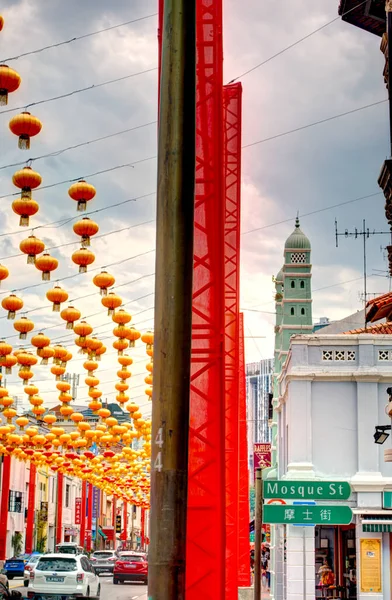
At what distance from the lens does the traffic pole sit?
226 inches

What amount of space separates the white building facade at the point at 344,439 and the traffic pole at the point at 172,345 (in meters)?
23.4

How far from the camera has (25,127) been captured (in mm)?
15359

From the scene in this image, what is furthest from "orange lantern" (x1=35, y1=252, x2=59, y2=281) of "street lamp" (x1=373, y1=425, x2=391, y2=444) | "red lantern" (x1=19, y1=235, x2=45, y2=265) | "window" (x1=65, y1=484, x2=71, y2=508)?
"window" (x1=65, y1=484, x2=71, y2=508)

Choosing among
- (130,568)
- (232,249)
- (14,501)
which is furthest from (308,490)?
(14,501)

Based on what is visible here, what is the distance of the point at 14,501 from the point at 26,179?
5579 cm

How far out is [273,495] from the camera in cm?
2008

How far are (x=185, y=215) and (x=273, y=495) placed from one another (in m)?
14.9

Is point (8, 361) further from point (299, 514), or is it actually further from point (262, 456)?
point (262, 456)

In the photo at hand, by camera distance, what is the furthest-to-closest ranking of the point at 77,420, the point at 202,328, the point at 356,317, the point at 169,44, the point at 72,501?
the point at 72,501
the point at 356,317
the point at 77,420
the point at 202,328
the point at 169,44

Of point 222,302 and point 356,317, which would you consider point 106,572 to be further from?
point 222,302

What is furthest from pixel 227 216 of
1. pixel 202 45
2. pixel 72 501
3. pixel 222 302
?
pixel 72 501

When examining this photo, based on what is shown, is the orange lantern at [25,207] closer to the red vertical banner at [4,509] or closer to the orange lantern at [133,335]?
the orange lantern at [133,335]

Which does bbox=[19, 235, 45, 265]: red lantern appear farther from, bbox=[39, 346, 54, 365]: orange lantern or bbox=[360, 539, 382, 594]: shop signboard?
bbox=[360, 539, 382, 594]: shop signboard

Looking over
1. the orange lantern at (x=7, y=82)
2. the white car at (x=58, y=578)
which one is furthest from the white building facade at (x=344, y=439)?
the orange lantern at (x=7, y=82)
